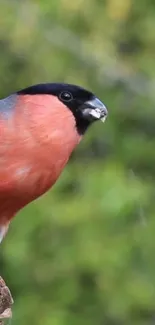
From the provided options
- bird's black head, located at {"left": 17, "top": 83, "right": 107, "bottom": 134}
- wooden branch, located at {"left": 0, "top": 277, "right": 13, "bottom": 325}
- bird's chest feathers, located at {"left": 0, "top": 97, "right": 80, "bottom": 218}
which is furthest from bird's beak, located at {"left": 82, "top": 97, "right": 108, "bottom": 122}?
wooden branch, located at {"left": 0, "top": 277, "right": 13, "bottom": 325}

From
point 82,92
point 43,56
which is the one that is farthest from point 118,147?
point 82,92

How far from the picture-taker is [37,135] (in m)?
3.45

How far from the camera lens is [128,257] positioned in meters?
5.73

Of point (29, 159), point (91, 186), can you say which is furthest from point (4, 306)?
point (91, 186)

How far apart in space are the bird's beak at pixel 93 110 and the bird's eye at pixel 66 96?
0.06m

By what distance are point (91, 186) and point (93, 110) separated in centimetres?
200

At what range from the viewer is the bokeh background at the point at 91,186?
5641 millimetres

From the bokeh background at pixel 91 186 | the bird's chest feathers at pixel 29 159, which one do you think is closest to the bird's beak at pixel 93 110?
the bird's chest feathers at pixel 29 159

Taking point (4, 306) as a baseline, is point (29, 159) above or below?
above

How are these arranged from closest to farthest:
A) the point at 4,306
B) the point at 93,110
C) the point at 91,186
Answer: the point at 4,306
the point at 93,110
the point at 91,186

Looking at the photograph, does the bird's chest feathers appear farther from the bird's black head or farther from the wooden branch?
the wooden branch

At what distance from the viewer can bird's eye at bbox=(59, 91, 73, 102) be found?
3574 mm

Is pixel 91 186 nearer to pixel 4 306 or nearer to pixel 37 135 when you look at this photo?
pixel 37 135

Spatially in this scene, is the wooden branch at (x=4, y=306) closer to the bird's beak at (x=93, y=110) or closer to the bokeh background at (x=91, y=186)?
the bird's beak at (x=93, y=110)
